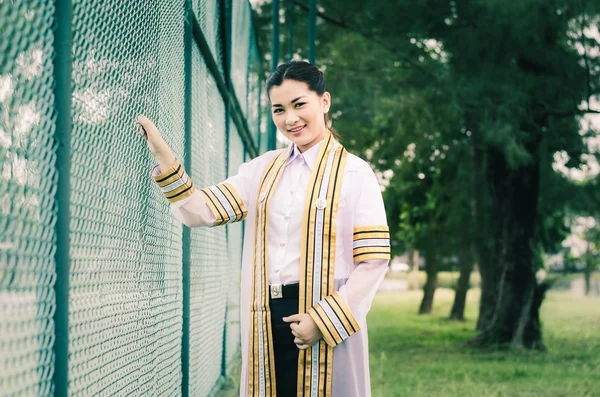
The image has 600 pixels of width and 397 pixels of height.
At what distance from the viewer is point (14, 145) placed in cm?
123

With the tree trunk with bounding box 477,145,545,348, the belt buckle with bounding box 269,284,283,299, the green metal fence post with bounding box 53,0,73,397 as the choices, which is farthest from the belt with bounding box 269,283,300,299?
the tree trunk with bounding box 477,145,545,348

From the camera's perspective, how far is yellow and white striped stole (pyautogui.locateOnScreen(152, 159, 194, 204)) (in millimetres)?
2012

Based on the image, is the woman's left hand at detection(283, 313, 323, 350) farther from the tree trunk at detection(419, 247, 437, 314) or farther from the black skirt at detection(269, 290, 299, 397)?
the tree trunk at detection(419, 247, 437, 314)

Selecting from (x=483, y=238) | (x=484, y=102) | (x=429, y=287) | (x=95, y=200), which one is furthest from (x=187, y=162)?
(x=429, y=287)

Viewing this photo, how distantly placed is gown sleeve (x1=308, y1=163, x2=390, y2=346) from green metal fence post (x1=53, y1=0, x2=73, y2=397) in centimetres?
74

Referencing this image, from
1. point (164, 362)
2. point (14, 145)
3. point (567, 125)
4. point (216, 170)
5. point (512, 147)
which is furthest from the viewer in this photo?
point (567, 125)

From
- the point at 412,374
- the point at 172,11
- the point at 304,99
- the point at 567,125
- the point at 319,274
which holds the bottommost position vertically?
the point at 412,374

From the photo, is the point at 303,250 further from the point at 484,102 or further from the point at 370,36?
the point at 370,36

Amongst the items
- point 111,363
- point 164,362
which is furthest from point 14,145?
point 164,362

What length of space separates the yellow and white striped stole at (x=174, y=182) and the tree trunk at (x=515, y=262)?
7843mm

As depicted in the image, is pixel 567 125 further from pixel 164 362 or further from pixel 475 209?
pixel 164 362

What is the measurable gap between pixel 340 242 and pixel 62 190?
0.88 meters

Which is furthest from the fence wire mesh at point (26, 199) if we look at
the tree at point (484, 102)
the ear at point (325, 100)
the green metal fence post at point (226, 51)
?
the tree at point (484, 102)

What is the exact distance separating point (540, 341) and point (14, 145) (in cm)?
900
